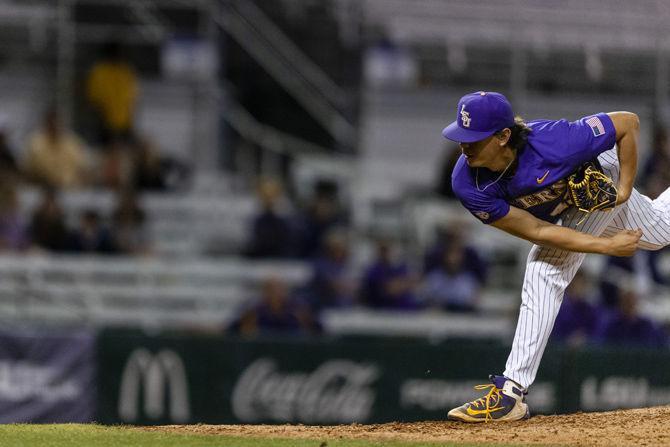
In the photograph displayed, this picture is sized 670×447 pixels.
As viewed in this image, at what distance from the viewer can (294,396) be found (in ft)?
34.1

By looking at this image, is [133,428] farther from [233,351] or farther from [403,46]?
[403,46]

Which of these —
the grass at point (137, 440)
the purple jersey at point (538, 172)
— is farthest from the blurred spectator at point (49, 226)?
the purple jersey at point (538, 172)

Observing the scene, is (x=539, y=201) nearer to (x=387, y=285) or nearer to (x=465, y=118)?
(x=465, y=118)

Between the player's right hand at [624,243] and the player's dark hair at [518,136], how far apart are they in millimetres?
629

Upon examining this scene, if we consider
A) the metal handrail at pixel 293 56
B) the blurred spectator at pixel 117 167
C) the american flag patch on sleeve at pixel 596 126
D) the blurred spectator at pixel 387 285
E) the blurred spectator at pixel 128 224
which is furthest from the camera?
the metal handrail at pixel 293 56

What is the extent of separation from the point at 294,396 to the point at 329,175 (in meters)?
3.85

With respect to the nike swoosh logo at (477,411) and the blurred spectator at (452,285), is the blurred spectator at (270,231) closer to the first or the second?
the blurred spectator at (452,285)

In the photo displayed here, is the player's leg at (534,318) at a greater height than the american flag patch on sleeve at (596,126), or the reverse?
the american flag patch on sleeve at (596,126)

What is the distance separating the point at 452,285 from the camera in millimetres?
12000

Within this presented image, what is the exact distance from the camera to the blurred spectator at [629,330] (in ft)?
37.8

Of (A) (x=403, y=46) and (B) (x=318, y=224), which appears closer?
(B) (x=318, y=224)

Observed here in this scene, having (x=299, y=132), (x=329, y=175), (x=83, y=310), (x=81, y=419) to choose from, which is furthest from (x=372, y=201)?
(x=81, y=419)

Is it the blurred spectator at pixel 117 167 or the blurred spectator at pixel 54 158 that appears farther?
the blurred spectator at pixel 117 167

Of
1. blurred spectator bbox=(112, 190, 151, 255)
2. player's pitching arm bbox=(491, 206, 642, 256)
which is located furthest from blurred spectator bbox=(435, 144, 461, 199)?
player's pitching arm bbox=(491, 206, 642, 256)
